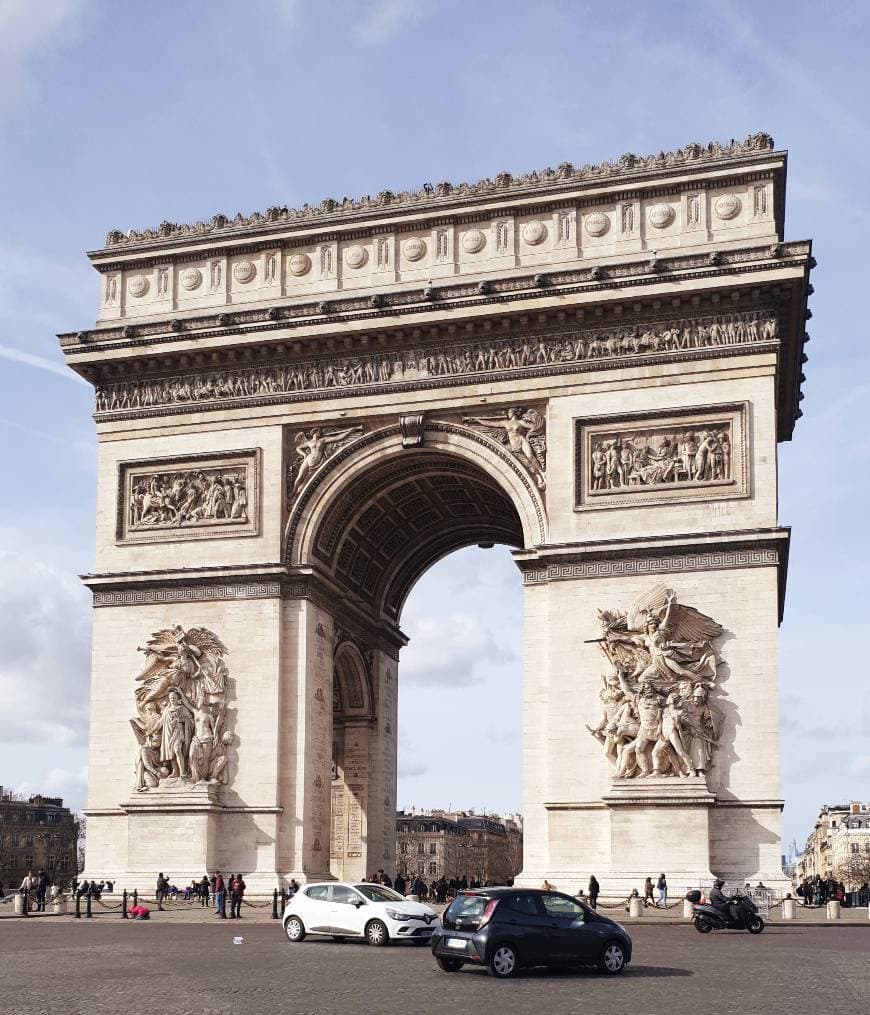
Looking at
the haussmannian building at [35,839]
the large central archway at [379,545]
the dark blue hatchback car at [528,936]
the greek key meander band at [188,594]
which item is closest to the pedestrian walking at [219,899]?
the large central archway at [379,545]

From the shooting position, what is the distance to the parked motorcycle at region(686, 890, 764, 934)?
97.8 ft

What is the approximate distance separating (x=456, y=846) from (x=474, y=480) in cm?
9876

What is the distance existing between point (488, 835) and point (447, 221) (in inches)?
4388

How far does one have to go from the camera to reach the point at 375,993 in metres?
18.6

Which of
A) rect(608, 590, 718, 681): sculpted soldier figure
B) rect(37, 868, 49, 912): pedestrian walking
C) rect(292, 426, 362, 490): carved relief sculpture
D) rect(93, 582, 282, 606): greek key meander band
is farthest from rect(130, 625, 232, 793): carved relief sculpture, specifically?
rect(608, 590, 718, 681): sculpted soldier figure

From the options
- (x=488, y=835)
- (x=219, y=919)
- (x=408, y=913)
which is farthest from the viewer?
(x=488, y=835)

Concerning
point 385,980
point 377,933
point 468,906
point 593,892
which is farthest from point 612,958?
point 593,892

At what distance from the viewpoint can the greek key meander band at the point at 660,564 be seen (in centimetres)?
3569

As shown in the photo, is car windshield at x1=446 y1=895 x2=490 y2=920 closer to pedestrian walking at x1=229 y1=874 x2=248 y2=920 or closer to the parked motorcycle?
the parked motorcycle

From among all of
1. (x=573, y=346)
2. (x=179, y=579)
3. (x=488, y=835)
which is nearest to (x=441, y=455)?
(x=573, y=346)

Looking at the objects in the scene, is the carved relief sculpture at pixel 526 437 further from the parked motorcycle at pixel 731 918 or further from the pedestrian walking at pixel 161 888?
the pedestrian walking at pixel 161 888

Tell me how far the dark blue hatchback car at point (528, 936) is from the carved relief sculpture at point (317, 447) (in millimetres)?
19513

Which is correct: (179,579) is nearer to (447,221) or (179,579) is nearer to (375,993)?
(447,221)

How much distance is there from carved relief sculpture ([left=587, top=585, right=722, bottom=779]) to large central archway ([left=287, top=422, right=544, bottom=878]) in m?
3.62
